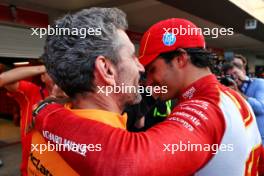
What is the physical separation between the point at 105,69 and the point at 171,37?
39cm

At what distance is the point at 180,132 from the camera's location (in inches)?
24.9

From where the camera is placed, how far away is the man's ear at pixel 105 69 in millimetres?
769

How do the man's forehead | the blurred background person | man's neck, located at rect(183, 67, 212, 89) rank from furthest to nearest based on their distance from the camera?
the blurred background person
man's neck, located at rect(183, 67, 212, 89)
the man's forehead

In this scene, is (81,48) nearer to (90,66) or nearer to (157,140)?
(90,66)

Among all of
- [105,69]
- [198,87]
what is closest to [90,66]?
[105,69]

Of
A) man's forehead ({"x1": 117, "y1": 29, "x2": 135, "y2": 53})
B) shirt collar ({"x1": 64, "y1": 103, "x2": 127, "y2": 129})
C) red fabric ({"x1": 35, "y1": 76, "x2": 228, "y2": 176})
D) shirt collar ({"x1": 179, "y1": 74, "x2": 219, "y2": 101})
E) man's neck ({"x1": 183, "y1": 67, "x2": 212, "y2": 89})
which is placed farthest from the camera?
man's neck ({"x1": 183, "y1": 67, "x2": 212, "y2": 89})

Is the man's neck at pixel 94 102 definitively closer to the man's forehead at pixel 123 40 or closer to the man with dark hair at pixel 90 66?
the man with dark hair at pixel 90 66

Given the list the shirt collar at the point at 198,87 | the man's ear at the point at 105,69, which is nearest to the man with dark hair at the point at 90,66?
the man's ear at the point at 105,69

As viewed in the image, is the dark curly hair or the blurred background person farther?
the blurred background person

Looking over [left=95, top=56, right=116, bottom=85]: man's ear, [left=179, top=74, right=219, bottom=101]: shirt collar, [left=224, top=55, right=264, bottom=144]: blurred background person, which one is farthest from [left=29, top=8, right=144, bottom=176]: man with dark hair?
[left=224, top=55, right=264, bottom=144]: blurred background person

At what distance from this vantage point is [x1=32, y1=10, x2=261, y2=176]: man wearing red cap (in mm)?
589

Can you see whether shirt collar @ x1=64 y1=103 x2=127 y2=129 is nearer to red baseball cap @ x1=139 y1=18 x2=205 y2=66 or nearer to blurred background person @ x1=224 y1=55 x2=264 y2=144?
red baseball cap @ x1=139 y1=18 x2=205 y2=66

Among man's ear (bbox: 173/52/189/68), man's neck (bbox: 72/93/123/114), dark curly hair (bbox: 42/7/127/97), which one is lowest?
man's neck (bbox: 72/93/123/114)

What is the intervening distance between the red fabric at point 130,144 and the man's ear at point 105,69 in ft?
0.48
